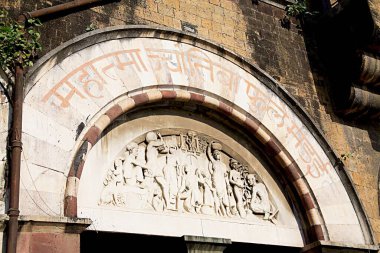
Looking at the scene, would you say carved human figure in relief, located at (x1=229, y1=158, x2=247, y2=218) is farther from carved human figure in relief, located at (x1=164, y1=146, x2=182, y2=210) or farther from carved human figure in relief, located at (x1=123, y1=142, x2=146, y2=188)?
carved human figure in relief, located at (x1=123, y1=142, x2=146, y2=188)

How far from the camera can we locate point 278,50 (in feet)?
27.8

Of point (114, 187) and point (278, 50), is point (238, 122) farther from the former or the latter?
point (114, 187)

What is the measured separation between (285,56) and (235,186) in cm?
225

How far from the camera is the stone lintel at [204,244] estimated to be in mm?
6562

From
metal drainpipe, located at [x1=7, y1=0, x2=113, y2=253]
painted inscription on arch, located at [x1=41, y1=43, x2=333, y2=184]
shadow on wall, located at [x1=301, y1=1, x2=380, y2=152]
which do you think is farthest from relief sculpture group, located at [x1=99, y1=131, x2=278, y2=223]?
shadow on wall, located at [x1=301, y1=1, x2=380, y2=152]

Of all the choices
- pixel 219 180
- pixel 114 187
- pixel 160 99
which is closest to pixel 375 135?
pixel 219 180

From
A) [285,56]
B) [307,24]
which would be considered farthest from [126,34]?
[307,24]

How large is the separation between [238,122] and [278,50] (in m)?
1.54

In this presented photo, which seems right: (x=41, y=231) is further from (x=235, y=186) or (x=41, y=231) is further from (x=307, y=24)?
(x=307, y=24)

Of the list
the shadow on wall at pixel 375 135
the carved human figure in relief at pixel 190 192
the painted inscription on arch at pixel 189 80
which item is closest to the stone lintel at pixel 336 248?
the painted inscription on arch at pixel 189 80

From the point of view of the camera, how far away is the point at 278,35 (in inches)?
340

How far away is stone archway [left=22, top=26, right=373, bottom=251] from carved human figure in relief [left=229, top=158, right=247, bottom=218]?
48 cm

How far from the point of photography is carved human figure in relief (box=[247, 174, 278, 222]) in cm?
743

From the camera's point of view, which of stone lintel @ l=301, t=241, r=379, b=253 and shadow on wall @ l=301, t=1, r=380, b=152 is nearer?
stone lintel @ l=301, t=241, r=379, b=253
